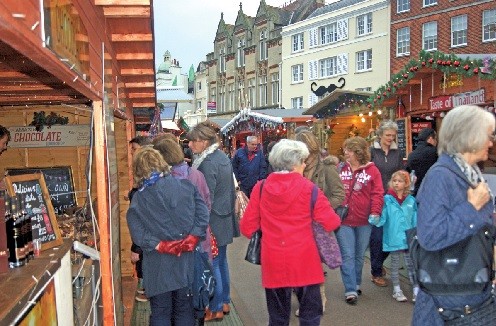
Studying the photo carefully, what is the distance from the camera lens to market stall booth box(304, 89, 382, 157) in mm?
13133

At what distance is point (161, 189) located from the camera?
3.64m

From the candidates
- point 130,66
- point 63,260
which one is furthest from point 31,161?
point 63,260

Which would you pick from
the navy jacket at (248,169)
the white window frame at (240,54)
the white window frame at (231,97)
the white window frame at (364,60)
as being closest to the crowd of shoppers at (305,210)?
the navy jacket at (248,169)

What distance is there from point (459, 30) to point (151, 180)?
27.8 meters

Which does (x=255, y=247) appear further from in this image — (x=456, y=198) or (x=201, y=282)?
(x=456, y=198)

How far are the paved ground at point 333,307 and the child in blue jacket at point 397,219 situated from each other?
279mm

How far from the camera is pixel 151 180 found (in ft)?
12.0

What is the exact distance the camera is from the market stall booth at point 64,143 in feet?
6.55

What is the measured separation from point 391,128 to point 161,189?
3.55m

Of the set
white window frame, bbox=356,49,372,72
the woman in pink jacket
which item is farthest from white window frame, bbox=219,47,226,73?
the woman in pink jacket

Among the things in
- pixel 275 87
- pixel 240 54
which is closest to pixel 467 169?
pixel 275 87

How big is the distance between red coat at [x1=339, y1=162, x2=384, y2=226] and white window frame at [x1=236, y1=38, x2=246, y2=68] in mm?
44155

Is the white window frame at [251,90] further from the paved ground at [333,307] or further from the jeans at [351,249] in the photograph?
the jeans at [351,249]

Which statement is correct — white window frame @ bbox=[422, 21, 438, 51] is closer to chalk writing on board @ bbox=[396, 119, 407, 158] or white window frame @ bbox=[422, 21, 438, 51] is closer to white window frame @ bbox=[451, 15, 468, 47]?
white window frame @ bbox=[451, 15, 468, 47]
